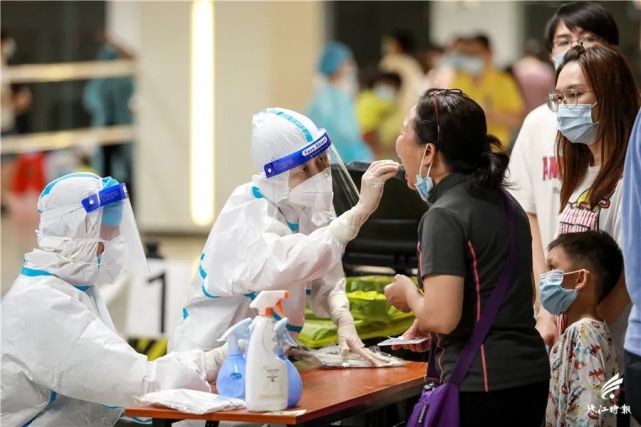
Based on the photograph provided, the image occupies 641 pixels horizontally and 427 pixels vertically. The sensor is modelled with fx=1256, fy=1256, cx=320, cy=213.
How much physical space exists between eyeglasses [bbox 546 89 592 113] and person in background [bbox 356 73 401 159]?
8575 mm

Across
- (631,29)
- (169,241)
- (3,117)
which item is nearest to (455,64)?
(169,241)

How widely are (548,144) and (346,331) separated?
120 cm

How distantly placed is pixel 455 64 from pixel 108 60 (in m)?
4.28

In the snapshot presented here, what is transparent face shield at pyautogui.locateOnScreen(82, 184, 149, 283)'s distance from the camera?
382 centimetres

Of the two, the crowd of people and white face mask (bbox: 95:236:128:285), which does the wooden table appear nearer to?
the crowd of people

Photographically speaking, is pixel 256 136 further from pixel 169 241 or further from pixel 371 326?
pixel 169 241

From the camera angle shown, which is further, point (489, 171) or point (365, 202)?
point (365, 202)

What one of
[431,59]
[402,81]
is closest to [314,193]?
[402,81]

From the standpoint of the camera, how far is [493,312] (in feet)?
10.9

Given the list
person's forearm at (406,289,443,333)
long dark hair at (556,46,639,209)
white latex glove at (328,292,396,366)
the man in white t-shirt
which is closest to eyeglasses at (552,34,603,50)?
the man in white t-shirt

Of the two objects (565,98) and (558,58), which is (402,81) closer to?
(558,58)

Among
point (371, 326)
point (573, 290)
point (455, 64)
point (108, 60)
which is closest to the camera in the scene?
point (573, 290)

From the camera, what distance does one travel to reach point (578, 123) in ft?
13.6

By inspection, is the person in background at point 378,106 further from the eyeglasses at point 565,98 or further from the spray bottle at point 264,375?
the spray bottle at point 264,375
